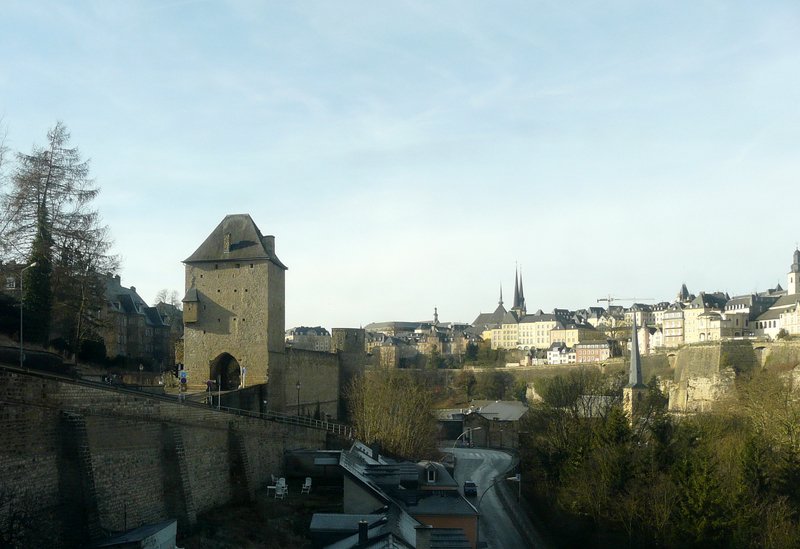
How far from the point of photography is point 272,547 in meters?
24.5

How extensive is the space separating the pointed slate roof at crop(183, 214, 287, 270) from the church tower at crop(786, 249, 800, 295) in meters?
81.4

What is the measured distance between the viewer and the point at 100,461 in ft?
68.0

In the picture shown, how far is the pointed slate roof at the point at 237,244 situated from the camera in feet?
137

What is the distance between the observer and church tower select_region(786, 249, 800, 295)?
10500cm

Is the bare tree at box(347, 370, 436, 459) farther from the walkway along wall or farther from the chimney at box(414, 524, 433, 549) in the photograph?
the chimney at box(414, 524, 433, 549)

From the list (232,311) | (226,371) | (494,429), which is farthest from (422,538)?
(494,429)

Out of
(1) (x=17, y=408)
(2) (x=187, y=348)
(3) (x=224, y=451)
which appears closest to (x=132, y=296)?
(2) (x=187, y=348)

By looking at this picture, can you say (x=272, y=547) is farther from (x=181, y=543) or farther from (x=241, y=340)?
(x=241, y=340)

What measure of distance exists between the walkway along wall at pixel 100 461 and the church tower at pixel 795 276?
3622 inches

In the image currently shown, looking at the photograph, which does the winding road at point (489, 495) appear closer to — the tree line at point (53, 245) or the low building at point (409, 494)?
the low building at point (409, 494)

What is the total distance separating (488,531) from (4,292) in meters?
20.3

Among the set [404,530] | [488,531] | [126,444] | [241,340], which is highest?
[241,340]

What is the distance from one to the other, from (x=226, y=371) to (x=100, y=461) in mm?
21428

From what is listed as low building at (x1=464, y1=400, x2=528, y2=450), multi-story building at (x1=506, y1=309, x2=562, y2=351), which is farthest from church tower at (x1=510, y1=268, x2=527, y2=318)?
low building at (x1=464, y1=400, x2=528, y2=450)
